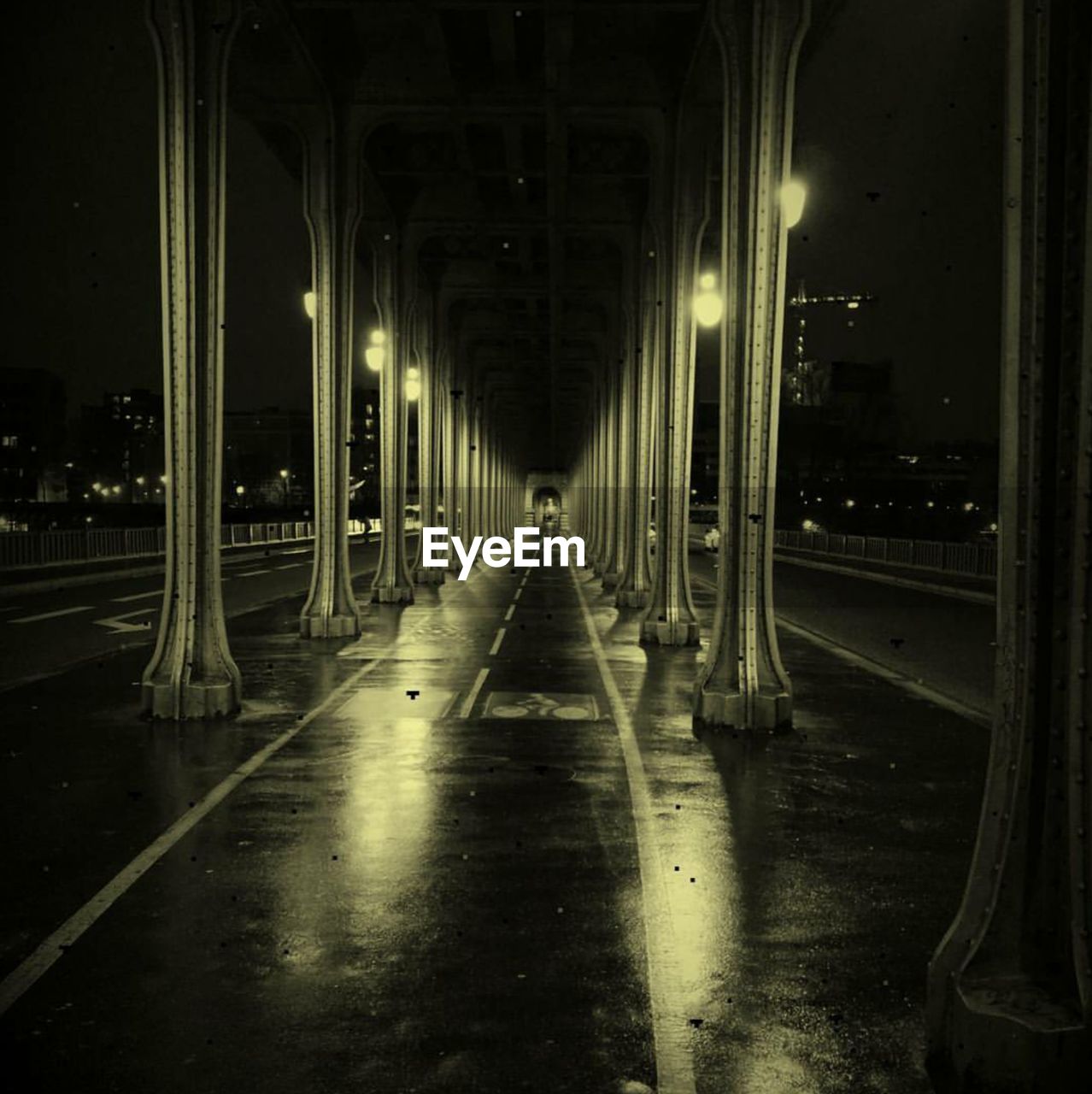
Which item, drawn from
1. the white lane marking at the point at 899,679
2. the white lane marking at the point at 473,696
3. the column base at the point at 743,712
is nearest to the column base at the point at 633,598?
the white lane marking at the point at 899,679

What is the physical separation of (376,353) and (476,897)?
2499 centimetres

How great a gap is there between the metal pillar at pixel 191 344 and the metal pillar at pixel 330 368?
8.64m

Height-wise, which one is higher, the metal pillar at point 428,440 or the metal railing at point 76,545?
the metal pillar at point 428,440

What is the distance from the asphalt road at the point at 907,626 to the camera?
58.6ft

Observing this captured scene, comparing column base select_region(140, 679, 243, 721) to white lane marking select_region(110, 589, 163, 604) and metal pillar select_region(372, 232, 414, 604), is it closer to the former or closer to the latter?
white lane marking select_region(110, 589, 163, 604)

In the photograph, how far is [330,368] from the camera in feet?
75.8

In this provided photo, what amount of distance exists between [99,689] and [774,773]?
8862 millimetres

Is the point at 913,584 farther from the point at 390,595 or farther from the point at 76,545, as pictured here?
the point at 76,545

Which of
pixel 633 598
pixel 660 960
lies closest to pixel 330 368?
pixel 633 598

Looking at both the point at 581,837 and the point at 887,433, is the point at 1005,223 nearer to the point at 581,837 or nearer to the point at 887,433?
the point at 581,837

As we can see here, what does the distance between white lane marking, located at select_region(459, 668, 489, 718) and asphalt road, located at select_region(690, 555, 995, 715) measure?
4576 mm

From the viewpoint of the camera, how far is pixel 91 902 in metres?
7.06

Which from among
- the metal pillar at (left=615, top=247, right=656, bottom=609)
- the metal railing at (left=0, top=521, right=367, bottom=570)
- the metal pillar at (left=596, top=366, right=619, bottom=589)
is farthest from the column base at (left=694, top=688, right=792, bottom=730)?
the metal pillar at (left=596, top=366, right=619, bottom=589)

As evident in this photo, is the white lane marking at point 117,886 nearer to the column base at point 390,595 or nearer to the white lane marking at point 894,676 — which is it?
the white lane marking at point 894,676
